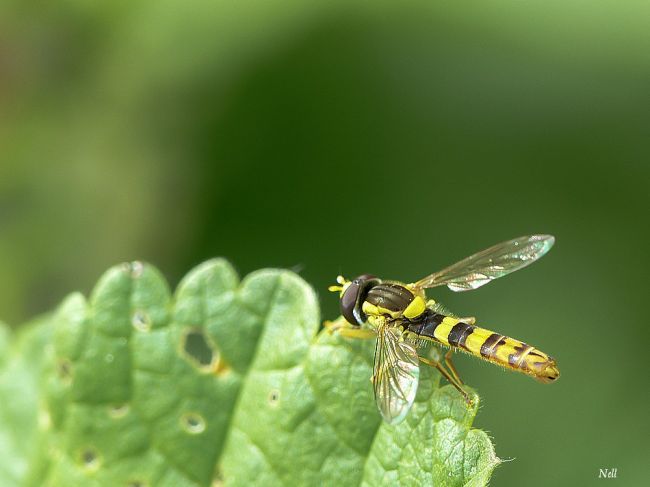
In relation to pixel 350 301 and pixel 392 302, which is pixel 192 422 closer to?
pixel 350 301

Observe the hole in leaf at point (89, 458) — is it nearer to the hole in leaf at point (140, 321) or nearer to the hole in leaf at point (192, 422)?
the hole in leaf at point (192, 422)

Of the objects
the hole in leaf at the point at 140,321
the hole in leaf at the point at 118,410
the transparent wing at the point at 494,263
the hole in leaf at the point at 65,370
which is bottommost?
the hole in leaf at the point at 118,410

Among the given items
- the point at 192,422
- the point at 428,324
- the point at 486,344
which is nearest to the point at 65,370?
the point at 192,422

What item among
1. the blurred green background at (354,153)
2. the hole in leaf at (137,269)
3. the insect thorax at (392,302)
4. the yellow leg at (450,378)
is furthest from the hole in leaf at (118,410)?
the blurred green background at (354,153)

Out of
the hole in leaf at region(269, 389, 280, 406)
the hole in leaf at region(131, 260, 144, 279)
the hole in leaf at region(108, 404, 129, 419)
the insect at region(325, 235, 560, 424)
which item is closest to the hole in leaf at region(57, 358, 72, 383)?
the hole in leaf at region(108, 404, 129, 419)

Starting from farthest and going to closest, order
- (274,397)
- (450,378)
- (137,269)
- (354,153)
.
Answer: (354,153) < (137,269) < (274,397) < (450,378)

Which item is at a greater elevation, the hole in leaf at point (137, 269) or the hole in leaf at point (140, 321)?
the hole in leaf at point (137, 269)

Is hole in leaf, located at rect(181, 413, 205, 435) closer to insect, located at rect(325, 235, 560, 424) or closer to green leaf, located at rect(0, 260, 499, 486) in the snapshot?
green leaf, located at rect(0, 260, 499, 486)

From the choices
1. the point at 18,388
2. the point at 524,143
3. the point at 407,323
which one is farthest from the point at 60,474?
the point at 524,143
